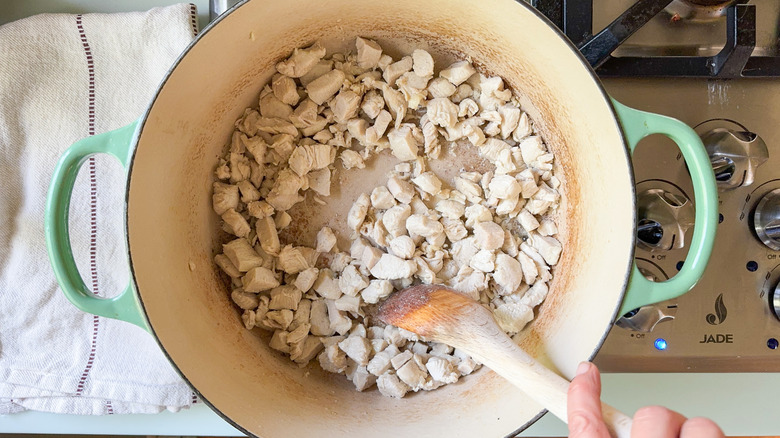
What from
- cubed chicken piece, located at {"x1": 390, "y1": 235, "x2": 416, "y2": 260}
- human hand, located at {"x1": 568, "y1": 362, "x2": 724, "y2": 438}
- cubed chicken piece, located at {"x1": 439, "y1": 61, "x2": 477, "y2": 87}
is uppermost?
cubed chicken piece, located at {"x1": 439, "y1": 61, "x2": 477, "y2": 87}

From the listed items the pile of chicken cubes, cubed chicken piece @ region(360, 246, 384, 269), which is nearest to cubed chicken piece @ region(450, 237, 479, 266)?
the pile of chicken cubes

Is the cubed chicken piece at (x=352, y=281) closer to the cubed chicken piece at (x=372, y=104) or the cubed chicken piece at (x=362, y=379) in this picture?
the cubed chicken piece at (x=362, y=379)

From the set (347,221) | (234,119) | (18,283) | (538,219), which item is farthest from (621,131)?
(18,283)

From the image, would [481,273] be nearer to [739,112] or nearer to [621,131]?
[621,131]

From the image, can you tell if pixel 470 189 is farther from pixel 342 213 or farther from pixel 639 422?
pixel 639 422

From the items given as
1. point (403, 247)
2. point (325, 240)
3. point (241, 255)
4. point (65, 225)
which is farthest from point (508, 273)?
point (65, 225)

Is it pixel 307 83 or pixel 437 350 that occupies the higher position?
pixel 307 83

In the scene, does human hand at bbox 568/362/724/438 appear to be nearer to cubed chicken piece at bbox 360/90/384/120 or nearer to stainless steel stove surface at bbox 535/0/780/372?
stainless steel stove surface at bbox 535/0/780/372
